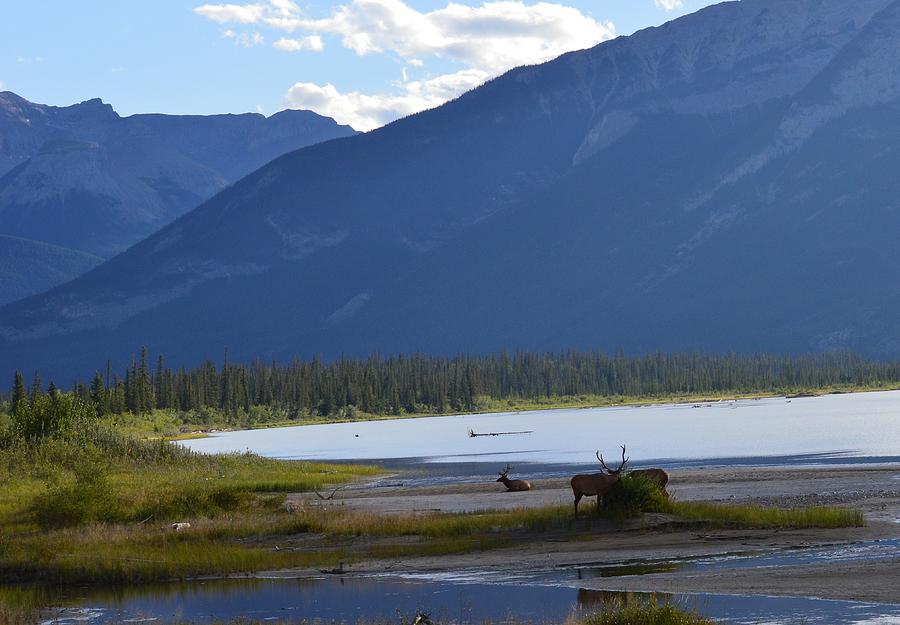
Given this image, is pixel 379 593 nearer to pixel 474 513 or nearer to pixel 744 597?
pixel 744 597

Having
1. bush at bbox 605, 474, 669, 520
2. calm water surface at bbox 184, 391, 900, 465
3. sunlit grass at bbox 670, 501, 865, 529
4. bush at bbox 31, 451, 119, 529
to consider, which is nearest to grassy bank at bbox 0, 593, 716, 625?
bush at bbox 605, 474, 669, 520

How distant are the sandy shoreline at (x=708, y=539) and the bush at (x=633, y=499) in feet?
1.70

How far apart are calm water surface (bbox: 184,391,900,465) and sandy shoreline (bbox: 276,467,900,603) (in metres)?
16.4

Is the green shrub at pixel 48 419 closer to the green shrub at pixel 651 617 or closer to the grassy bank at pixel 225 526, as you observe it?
the grassy bank at pixel 225 526

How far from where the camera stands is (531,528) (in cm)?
4416

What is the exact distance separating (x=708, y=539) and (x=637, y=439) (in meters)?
66.9

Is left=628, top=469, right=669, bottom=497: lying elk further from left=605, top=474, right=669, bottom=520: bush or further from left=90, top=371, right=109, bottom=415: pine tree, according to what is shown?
left=90, top=371, right=109, bottom=415: pine tree

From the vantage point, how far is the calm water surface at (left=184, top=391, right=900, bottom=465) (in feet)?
277

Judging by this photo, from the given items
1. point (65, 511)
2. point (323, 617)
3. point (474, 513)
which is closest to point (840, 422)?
point (474, 513)

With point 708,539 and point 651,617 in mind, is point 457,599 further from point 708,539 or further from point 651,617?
point 708,539

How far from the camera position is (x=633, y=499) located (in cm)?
4400

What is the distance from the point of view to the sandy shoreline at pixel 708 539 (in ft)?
108

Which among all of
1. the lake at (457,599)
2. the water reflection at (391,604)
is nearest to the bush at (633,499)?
the lake at (457,599)

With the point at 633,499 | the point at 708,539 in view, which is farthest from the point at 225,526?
the point at 708,539
